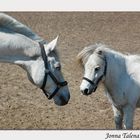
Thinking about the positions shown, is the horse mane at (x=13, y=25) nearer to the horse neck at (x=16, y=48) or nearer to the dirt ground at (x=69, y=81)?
the horse neck at (x=16, y=48)

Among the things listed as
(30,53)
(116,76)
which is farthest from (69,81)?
(30,53)

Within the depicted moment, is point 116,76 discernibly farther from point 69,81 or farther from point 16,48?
point 69,81

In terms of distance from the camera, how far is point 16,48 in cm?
388

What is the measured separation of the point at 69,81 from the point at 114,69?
10.1 ft

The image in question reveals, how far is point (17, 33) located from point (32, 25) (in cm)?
904

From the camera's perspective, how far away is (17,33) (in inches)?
154

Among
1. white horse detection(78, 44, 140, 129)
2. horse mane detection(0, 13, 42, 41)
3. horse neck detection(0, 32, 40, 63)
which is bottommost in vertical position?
white horse detection(78, 44, 140, 129)

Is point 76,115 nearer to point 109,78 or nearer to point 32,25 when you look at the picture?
point 109,78

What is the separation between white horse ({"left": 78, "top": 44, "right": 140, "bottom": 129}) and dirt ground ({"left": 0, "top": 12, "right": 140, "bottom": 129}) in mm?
349

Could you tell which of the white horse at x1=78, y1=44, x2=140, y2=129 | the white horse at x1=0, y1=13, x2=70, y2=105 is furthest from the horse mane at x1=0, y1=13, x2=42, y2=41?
the white horse at x1=78, y1=44, x2=140, y2=129

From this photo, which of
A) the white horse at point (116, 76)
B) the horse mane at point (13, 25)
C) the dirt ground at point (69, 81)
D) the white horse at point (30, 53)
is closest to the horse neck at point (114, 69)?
the white horse at point (116, 76)

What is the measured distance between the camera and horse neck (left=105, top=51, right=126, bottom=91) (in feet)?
15.5

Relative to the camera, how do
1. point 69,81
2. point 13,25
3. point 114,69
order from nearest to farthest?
1. point 13,25
2. point 114,69
3. point 69,81

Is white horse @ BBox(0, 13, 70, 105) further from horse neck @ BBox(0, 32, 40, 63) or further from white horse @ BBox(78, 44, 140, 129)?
white horse @ BBox(78, 44, 140, 129)
